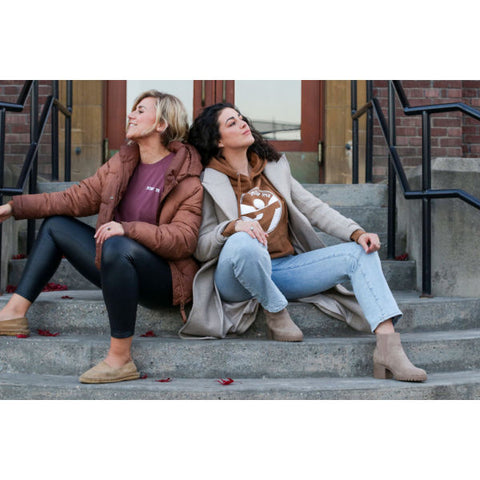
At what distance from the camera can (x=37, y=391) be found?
2.78 meters

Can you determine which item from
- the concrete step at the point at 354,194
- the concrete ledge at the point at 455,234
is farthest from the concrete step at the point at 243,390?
the concrete step at the point at 354,194

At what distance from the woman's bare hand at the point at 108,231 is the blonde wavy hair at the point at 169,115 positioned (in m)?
0.63

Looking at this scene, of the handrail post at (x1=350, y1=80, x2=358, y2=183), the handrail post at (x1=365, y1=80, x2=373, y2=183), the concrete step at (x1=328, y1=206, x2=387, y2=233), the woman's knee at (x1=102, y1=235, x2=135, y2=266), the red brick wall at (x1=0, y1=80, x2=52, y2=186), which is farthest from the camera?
the red brick wall at (x1=0, y1=80, x2=52, y2=186)

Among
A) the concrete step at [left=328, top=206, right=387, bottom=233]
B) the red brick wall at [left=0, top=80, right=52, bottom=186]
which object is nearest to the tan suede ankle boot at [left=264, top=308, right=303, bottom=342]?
the concrete step at [left=328, top=206, right=387, bottom=233]

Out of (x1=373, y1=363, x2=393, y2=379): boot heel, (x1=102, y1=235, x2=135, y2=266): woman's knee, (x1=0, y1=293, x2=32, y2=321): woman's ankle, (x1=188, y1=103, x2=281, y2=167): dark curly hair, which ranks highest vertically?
(x1=188, y1=103, x2=281, y2=167): dark curly hair

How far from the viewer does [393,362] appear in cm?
283

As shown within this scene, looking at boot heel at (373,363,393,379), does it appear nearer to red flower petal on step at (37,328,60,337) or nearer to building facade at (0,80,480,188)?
red flower petal on step at (37,328,60,337)

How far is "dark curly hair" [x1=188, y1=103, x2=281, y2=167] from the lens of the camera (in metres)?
3.25

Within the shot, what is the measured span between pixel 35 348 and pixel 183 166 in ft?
3.81

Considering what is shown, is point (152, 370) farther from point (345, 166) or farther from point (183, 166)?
point (345, 166)

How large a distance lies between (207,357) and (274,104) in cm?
377

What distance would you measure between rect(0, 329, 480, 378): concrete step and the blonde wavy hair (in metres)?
1.05

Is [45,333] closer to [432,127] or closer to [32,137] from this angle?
[32,137]

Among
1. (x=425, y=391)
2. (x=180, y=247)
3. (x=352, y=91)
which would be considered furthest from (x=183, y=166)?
(x=352, y=91)
